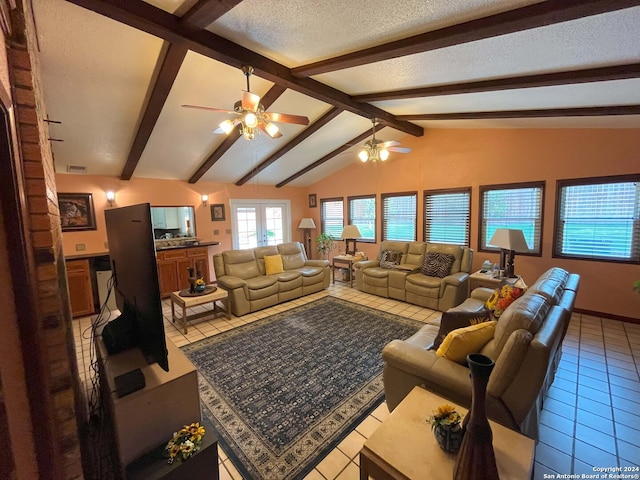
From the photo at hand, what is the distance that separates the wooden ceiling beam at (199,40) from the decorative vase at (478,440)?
2.95 m

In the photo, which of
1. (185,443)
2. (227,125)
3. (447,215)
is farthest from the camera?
(447,215)

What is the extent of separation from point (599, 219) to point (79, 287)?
769 cm

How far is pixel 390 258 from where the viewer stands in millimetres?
5285

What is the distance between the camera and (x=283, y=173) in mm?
6547

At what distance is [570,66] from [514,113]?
1414 mm

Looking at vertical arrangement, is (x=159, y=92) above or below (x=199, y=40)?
below

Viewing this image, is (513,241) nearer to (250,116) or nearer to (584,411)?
(584,411)

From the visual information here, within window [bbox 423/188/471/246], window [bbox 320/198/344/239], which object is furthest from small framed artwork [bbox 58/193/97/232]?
window [bbox 423/188/471/246]

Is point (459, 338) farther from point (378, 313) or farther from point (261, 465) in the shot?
point (378, 313)

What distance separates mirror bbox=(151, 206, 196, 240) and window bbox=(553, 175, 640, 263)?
6.71 m

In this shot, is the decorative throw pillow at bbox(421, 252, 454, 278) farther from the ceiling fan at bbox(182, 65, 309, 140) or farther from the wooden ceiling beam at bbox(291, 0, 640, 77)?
the wooden ceiling beam at bbox(291, 0, 640, 77)

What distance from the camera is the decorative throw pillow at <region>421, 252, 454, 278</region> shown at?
4.49 m

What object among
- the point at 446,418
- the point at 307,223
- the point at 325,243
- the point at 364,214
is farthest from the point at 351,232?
the point at 446,418

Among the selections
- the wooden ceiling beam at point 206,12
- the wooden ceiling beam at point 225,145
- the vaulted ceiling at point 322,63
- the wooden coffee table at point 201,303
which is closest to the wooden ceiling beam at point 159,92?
the vaulted ceiling at point 322,63
